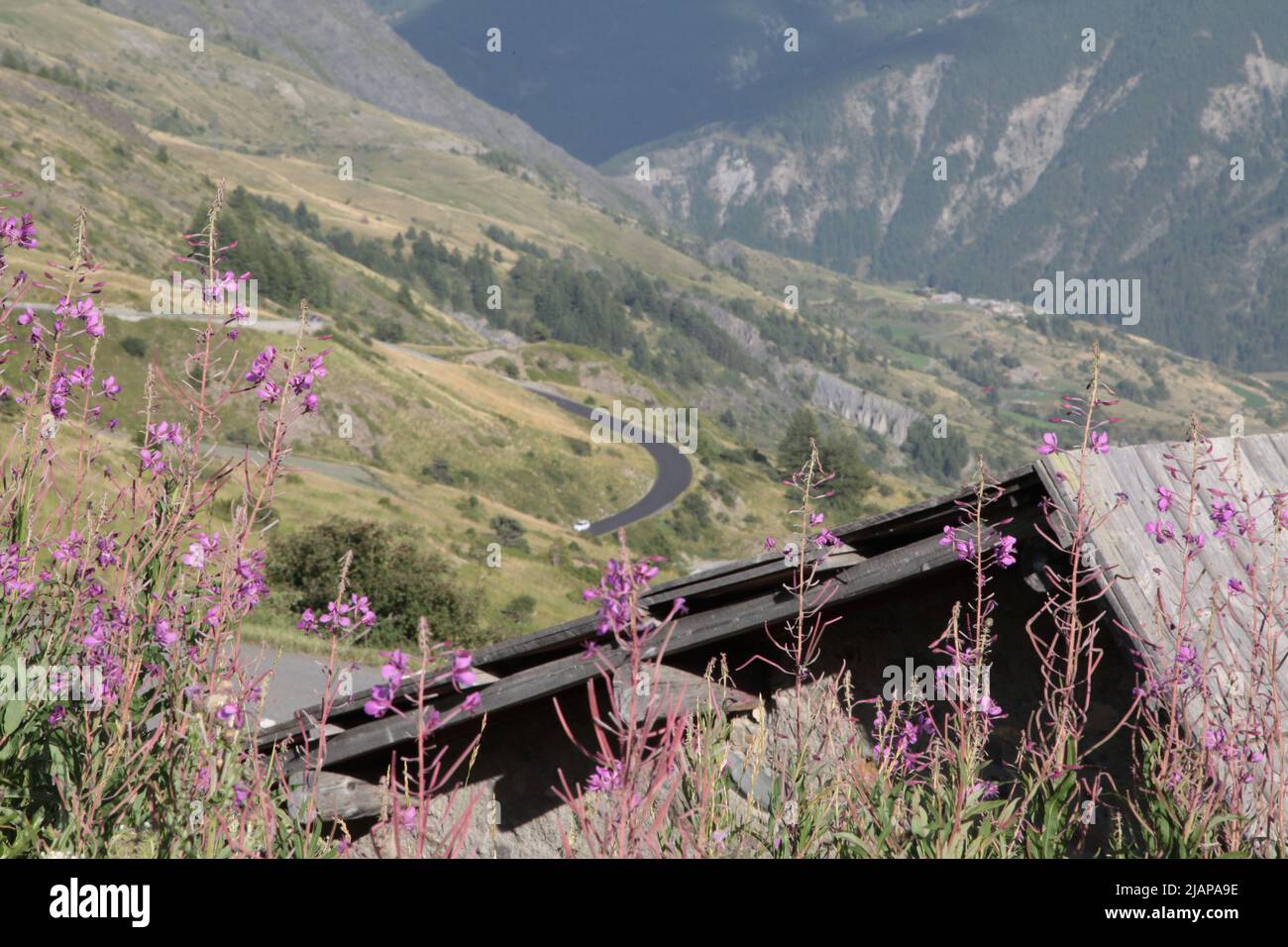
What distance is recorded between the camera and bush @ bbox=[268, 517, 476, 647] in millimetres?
38578

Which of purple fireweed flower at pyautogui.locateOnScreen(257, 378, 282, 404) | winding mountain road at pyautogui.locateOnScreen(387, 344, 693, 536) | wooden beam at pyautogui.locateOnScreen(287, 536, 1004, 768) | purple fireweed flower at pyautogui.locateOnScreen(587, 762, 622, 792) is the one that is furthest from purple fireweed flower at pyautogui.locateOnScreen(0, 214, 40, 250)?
winding mountain road at pyautogui.locateOnScreen(387, 344, 693, 536)

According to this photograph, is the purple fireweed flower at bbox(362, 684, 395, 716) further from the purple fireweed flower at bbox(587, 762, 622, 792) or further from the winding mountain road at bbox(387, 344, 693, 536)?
the winding mountain road at bbox(387, 344, 693, 536)

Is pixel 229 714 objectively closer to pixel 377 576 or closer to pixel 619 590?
pixel 619 590

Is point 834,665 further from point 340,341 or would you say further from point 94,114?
point 94,114

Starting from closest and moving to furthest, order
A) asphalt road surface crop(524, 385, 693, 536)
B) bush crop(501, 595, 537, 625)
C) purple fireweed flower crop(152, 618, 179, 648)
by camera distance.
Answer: purple fireweed flower crop(152, 618, 179, 648) < bush crop(501, 595, 537, 625) < asphalt road surface crop(524, 385, 693, 536)

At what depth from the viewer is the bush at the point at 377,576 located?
127 ft

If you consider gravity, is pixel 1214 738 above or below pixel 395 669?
below

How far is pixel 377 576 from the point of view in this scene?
133 ft

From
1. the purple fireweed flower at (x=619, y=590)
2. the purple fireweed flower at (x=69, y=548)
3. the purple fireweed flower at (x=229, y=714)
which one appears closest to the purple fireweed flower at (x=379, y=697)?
the purple fireweed flower at (x=619, y=590)

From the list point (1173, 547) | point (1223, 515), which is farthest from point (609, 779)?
point (1173, 547)

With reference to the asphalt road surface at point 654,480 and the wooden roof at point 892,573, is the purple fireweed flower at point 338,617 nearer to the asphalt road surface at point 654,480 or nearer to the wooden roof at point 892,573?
the wooden roof at point 892,573

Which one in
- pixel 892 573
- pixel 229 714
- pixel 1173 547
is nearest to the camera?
pixel 229 714

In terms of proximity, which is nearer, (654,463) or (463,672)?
(463,672)
